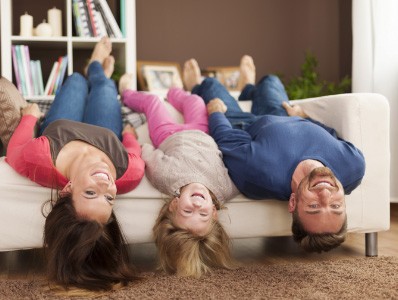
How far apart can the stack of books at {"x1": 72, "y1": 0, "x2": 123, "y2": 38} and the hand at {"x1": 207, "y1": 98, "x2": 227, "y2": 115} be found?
1362mm

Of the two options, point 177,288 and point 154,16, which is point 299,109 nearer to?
point 177,288

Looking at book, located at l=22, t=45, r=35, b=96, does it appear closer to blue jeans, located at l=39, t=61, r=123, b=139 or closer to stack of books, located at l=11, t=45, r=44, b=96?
stack of books, located at l=11, t=45, r=44, b=96

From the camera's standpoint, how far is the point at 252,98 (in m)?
3.08

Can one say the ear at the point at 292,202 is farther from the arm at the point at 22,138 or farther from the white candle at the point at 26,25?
the white candle at the point at 26,25

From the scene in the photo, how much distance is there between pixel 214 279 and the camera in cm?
191

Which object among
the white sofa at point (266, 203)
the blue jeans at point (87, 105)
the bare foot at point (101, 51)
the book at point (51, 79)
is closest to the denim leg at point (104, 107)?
the blue jeans at point (87, 105)

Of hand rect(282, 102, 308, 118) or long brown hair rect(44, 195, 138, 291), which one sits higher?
hand rect(282, 102, 308, 118)

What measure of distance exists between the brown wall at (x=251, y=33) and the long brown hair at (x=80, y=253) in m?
2.50

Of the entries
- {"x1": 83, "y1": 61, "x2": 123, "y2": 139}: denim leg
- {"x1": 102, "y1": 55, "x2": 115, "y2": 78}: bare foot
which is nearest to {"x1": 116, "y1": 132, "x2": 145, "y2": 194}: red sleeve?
{"x1": 83, "y1": 61, "x2": 123, "y2": 139}: denim leg

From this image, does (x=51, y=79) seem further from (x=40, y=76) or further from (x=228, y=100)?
(x=228, y=100)

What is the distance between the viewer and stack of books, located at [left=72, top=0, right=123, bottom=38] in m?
3.75

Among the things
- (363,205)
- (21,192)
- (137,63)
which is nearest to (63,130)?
(21,192)

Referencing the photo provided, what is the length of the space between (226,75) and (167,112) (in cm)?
155

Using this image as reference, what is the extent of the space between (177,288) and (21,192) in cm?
66
